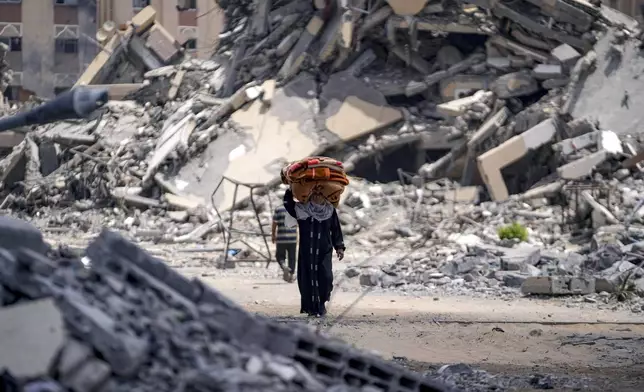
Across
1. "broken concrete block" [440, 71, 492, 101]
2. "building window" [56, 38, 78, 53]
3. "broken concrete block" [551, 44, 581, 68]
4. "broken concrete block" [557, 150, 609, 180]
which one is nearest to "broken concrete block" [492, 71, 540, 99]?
"broken concrete block" [440, 71, 492, 101]

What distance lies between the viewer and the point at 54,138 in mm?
25234

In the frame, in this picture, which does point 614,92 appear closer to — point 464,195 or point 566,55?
point 566,55

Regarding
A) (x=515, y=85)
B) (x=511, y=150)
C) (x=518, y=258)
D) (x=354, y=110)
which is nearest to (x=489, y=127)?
(x=511, y=150)

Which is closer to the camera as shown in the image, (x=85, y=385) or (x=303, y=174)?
(x=85, y=385)

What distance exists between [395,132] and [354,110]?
931mm

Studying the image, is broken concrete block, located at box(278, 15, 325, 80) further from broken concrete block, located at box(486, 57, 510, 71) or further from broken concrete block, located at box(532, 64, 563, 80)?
broken concrete block, located at box(532, 64, 563, 80)

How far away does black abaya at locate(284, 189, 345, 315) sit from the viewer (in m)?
9.41

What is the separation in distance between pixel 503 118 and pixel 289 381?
16.3 meters

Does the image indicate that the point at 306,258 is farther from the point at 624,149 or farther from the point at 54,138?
the point at 54,138

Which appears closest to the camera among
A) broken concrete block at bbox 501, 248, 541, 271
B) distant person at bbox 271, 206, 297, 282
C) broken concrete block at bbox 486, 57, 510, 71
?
distant person at bbox 271, 206, 297, 282

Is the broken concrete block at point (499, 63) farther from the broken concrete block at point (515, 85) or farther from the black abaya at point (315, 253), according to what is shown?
the black abaya at point (315, 253)

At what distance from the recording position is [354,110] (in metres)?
21.4

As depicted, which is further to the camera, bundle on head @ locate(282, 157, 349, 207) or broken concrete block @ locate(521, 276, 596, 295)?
broken concrete block @ locate(521, 276, 596, 295)

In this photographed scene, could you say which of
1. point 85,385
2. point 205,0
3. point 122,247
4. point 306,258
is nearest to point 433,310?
point 306,258
